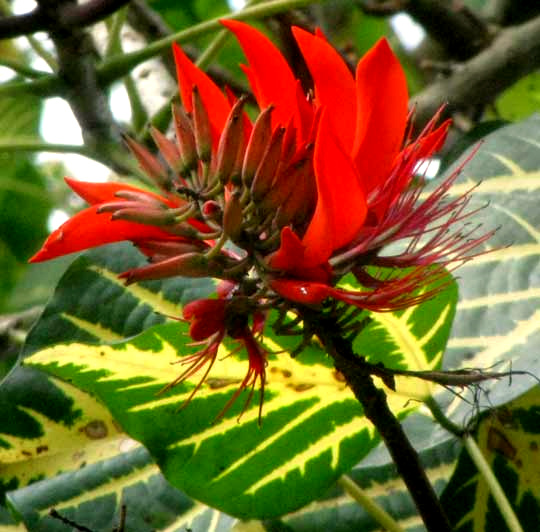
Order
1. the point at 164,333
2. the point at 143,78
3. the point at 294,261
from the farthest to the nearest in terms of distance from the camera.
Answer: the point at 143,78 < the point at 164,333 < the point at 294,261

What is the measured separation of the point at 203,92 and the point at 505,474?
43cm

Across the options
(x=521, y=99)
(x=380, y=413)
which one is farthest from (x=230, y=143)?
(x=521, y=99)

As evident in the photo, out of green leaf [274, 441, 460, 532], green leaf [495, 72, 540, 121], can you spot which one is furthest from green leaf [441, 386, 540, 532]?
green leaf [495, 72, 540, 121]

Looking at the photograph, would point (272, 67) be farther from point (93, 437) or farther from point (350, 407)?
point (93, 437)

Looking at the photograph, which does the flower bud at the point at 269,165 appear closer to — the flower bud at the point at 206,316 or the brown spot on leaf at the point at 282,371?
the flower bud at the point at 206,316

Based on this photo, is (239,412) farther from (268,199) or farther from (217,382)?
(268,199)

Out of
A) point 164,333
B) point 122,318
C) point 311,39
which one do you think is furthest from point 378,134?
point 122,318

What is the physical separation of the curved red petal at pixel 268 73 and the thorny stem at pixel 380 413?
0.32ft

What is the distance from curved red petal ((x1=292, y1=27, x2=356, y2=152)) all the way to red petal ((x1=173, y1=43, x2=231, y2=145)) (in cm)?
5

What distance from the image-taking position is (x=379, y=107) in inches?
18.2

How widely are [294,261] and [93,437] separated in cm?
39

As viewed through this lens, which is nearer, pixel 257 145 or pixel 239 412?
pixel 257 145

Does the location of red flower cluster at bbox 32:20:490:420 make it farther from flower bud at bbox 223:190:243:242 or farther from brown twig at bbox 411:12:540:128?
brown twig at bbox 411:12:540:128

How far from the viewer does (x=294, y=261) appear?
45 centimetres
